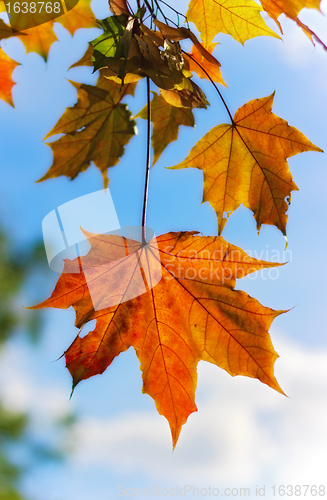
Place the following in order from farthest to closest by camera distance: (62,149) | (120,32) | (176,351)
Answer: (62,149)
(176,351)
(120,32)

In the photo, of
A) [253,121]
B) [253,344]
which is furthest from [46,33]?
[253,344]

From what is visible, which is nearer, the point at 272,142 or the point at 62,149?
the point at 272,142

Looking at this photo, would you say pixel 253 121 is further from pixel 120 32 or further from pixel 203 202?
pixel 120 32

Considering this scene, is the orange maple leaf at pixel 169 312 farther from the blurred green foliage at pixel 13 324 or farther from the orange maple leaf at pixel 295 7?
the blurred green foliage at pixel 13 324

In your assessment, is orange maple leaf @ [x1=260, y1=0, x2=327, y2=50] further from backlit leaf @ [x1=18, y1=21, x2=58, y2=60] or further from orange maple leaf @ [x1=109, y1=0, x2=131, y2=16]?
backlit leaf @ [x1=18, y1=21, x2=58, y2=60]

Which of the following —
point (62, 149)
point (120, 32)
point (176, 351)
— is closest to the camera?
point (120, 32)

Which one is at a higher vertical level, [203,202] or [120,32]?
[120,32]

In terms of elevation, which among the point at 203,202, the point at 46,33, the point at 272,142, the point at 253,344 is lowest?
the point at 253,344

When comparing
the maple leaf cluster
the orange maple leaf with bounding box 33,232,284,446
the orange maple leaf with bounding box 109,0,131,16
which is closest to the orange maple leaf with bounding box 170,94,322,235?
the maple leaf cluster
